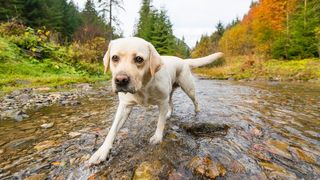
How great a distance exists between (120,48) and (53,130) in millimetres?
2149

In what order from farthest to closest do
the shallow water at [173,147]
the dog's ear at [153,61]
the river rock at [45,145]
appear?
1. the river rock at [45,145]
2. the dog's ear at [153,61]
3. the shallow water at [173,147]

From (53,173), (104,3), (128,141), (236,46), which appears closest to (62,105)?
(128,141)

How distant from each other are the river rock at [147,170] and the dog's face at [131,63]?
83 centimetres

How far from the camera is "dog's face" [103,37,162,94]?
2.78 meters

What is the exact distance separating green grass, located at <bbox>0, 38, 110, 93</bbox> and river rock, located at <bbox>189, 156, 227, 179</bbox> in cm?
777

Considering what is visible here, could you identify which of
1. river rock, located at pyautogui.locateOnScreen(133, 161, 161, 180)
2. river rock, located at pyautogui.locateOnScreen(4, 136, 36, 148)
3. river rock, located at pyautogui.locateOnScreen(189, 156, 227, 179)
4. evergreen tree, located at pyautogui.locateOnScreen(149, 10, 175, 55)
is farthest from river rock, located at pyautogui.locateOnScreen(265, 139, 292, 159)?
evergreen tree, located at pyautogui.locateOnScreen(149, 10, 175, 55)

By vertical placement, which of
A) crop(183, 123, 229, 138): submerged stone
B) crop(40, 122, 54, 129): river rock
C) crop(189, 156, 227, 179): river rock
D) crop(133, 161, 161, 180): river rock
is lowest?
crop(189, 156, 227, 179): river rock

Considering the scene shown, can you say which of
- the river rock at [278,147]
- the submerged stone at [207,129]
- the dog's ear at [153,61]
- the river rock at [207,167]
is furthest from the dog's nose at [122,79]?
the river rock at [278,147]

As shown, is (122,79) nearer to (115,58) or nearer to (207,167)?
(115,58)

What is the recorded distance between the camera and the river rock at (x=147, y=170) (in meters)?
2.54

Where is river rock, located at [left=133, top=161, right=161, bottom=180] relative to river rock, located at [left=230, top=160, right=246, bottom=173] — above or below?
above

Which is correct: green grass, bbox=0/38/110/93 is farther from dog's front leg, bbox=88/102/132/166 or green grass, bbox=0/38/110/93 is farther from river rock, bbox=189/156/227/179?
river rock, bbox=189/156/227/179

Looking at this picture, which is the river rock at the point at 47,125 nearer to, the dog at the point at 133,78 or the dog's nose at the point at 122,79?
the dog at the point at 133,78

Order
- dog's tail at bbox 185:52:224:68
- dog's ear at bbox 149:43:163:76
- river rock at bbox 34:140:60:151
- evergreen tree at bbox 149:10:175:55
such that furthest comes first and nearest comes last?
evergreen tree at bbox 149:10:175:55
dog's tail at bbox 185:52:224:68
river rock at bbox 34:140:60:151
dog's ear at bbox 149:43:163:76
